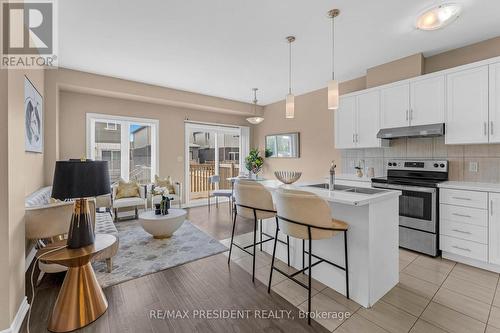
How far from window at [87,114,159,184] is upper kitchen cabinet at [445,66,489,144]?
5366mm

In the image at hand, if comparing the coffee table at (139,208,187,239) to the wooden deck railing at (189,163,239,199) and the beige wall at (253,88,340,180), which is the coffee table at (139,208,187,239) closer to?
the wooden deck railing at (189,163,239,199)

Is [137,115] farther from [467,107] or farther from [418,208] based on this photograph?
[467,107]

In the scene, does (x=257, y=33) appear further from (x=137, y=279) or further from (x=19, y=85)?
(x=137, y=279)

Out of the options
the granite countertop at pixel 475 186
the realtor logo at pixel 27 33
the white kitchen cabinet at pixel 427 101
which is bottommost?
the granite countertop at pixel 475 186

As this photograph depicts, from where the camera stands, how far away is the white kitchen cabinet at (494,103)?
101 inches

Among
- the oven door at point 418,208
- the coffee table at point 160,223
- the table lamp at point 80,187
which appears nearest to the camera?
the table lamp at point 80,187

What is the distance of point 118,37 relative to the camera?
2832 mm

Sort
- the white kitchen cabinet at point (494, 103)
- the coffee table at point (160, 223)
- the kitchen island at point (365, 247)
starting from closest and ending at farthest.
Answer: the kitchen island at point (365, 247) → the white kitchen cabinet at point (494, 103) → the coffee table at point (160, 223)

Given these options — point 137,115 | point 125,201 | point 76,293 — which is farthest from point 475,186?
point 137,115

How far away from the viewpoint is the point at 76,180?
1679 millimetres

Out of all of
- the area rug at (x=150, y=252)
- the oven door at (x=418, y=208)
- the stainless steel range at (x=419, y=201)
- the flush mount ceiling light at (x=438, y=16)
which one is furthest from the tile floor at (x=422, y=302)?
the flush mount ceiling light at (x=438, y=16)

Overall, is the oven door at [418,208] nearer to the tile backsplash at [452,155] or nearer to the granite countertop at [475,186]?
the granite countertop at [475,186]

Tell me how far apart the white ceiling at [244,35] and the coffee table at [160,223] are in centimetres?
242

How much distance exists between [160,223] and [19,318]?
1.63 metres
